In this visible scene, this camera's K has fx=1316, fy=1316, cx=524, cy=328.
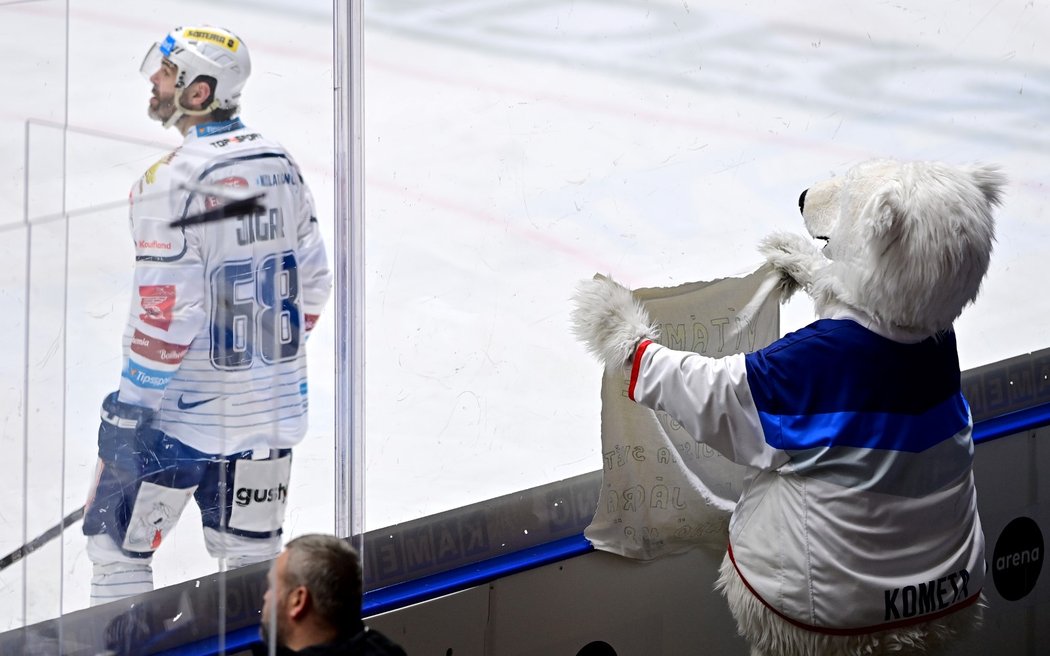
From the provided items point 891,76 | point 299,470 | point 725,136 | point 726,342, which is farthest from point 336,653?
point 891,76

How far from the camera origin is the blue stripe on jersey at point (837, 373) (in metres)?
2.21

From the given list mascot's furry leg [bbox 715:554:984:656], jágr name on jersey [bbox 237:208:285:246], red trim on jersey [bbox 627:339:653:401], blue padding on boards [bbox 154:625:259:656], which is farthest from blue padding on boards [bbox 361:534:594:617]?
jágr name on jersey [bbox 237:208:285:246]

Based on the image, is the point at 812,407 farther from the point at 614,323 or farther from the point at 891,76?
the point at 891,76

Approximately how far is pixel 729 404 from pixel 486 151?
84 cm

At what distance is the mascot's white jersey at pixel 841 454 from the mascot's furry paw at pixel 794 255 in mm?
353

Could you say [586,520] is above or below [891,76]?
below

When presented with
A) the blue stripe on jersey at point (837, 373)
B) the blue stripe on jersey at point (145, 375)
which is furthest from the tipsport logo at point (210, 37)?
the blue stripe on jersey at point (837, 373)

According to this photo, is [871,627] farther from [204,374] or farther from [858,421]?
[204,374]

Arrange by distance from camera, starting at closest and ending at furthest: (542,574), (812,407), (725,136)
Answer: (812,407)
(542,574)
(725,136)

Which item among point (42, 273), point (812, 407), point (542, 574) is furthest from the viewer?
point (542, 574)

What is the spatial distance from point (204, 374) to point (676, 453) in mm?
1293

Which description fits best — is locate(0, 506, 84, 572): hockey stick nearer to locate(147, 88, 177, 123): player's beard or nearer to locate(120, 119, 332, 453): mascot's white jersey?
locate(120, 119, 332, 453): mascot's white jersey

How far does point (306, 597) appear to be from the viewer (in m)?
1.69

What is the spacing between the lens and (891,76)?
3.33 m
